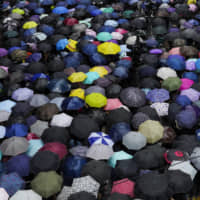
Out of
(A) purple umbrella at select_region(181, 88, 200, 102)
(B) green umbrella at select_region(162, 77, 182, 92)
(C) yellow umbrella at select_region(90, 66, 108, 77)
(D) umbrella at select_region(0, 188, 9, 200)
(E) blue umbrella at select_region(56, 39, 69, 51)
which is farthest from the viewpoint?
(E) blue umbrella at select_region(56, 39, 69, 51)

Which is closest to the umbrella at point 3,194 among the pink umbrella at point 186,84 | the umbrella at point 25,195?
the umbrella at point 25,195

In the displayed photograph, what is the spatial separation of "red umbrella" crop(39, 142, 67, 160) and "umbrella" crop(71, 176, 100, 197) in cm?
124

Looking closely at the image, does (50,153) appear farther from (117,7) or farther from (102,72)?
(117,7)

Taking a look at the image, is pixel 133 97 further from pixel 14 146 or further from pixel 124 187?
pixel 14 146

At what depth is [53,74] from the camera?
1212cm

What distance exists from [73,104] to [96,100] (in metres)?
0.82

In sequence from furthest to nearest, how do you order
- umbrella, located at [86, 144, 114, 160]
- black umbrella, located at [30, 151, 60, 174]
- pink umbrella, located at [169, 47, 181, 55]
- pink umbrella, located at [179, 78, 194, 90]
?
pink umbrella, located at [169, 47, 181, 55]
pink umbrella, located at [179, 78, 194, 90]
umbrella, located at [86, 144, 114, 160]
black umbrella, located at [30, 151, 60, 174]

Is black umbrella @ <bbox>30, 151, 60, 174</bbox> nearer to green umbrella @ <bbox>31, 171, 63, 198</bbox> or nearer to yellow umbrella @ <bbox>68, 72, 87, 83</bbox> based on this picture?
green umbrella @ <bbox>31, 171, 63, 198</bbox>

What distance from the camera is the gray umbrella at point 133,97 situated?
10398mm

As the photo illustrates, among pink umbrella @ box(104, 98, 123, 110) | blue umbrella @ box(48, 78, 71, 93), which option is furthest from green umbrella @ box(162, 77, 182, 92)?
blue umbrella @ box(48, 78, 71, 93)

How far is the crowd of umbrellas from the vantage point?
286 inches

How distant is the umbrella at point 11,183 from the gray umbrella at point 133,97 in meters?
4.72

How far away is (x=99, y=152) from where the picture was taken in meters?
8.09

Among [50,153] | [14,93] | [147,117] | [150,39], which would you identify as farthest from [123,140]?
[150,39]
